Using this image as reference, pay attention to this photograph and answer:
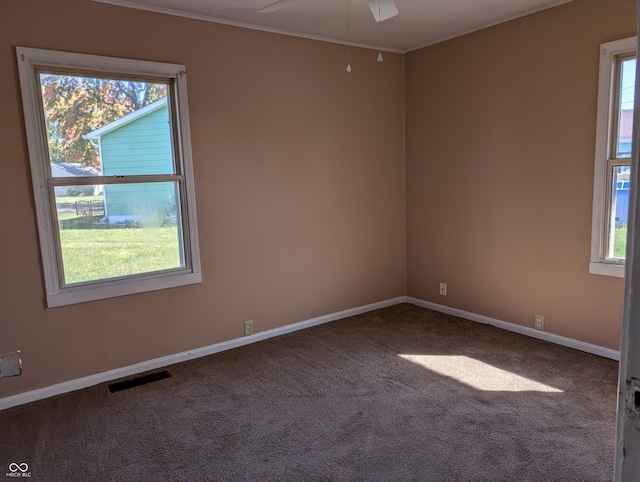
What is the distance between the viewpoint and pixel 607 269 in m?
3.39

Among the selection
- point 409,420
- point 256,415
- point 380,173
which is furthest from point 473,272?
point 256,415

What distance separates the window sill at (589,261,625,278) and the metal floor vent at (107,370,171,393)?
10.8ft

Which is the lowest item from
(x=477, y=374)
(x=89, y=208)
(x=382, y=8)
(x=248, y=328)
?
(x=477, y=374)

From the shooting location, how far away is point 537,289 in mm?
3879

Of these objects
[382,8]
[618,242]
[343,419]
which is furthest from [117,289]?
[618,242]

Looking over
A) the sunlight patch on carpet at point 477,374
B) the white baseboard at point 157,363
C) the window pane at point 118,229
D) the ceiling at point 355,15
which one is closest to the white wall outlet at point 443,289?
the white baseboard at point 157,363

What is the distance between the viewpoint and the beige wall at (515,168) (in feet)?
11.3

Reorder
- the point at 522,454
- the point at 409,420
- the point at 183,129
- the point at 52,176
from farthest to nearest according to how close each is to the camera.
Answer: the point at 183,129
the point at 52,176
the point at 409,420
the point at 522,454

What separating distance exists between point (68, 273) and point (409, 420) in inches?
97.5

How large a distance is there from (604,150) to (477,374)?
6.13 ft

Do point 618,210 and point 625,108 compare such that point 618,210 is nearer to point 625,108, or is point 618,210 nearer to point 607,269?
point 607,269

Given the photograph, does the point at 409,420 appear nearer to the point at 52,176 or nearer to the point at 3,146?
the point at 52,176

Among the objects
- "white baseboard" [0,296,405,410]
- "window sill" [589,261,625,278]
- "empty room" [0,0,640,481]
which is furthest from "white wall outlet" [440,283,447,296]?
"window sill" [589,261,625,278]

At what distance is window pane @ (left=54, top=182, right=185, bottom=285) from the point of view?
3188mm
